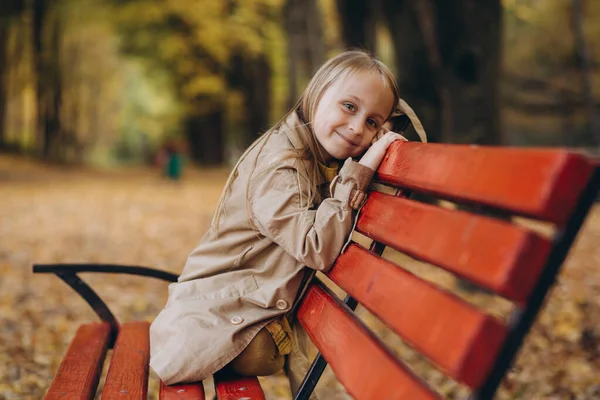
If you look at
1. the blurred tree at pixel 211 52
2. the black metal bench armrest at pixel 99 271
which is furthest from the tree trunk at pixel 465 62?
the blurred tree at pixel 211 52

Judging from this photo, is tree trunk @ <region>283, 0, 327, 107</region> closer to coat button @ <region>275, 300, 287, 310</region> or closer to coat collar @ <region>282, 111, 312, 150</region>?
coat collar @ <region>282, 111, 312, 150</region>

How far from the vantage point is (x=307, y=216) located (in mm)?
1973

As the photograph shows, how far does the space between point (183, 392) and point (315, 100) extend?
1006 mm

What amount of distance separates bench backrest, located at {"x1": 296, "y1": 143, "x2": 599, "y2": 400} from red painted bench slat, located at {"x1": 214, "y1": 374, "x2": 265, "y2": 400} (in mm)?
314

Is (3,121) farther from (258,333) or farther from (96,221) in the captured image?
(258,333)

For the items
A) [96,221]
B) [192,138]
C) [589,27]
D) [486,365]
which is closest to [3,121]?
[192,138]

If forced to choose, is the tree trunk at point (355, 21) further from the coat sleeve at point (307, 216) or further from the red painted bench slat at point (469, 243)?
the red painted bench slat at point (469, 243)

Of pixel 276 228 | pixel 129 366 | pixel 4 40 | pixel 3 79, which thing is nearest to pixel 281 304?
pixel 276 228

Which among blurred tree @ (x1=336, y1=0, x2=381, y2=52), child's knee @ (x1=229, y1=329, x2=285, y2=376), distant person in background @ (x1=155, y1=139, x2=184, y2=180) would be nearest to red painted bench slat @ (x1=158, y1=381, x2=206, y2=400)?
child's knee @ (x1=229, y1=329, x2=285, y2=376)

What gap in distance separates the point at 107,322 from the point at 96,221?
7.56 metres

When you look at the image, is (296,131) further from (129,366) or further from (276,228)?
(129,366)

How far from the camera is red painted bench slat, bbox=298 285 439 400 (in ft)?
4.42

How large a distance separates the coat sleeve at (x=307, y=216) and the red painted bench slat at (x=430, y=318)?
12 centimetres

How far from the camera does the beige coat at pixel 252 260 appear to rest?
1968 mm
